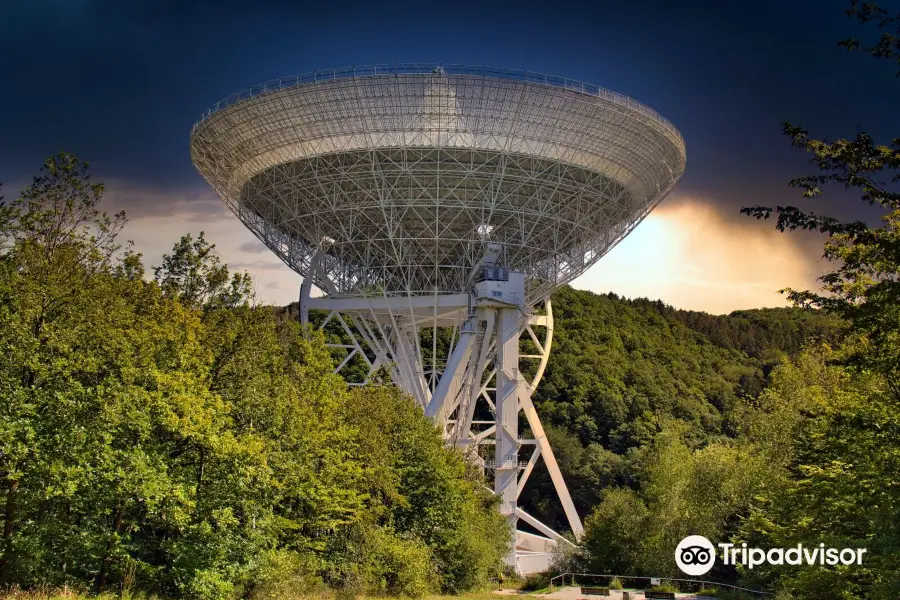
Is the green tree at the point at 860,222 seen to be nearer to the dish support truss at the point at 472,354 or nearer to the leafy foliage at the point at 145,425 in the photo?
the leafy foliage at the point at 145,425

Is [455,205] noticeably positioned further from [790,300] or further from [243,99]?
[790,300]

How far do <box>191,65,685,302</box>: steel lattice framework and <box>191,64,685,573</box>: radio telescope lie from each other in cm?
7

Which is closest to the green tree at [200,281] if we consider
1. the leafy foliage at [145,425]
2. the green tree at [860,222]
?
the leafy foliage at [145,425]

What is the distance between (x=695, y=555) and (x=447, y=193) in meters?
18.7

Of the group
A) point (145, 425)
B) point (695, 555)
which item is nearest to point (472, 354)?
point (695, 555)

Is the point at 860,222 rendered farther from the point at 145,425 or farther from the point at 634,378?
the point at 634,378

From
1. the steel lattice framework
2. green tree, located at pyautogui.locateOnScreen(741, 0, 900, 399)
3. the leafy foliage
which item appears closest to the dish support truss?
the steel lattice framework

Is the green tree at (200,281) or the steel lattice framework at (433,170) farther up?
the steel lattice framework at (433,170)

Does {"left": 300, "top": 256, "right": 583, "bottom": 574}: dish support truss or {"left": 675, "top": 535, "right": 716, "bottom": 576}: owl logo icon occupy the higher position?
{"left": 300, "top": 256, "right": 583, "bottom": 574}: dish support truss

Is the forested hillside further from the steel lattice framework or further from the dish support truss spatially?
the steel lattice framework

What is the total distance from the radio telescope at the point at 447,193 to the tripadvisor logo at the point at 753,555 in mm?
8842

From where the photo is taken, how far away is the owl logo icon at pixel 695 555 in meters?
38.1

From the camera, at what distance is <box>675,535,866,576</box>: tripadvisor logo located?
22109mm

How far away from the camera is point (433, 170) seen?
4131cm
